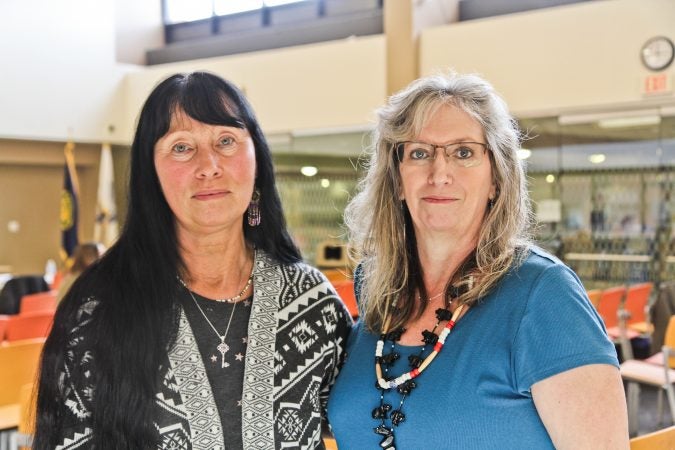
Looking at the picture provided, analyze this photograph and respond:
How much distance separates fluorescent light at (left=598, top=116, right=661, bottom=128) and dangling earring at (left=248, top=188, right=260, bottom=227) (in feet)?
20.8

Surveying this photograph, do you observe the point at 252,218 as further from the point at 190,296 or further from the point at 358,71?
the point at 358,71

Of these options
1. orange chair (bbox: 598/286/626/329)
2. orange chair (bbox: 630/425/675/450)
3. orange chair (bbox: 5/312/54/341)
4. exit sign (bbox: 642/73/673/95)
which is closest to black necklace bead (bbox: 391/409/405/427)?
orange chair (bbox: 630/425/675/450)

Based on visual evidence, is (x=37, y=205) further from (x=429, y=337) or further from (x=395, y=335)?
(x=429, y=337)

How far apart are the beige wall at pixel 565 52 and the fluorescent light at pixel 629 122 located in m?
0.15

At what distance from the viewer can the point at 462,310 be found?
174cm

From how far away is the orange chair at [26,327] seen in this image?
5.41 metres

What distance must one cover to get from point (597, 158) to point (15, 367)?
5968mm

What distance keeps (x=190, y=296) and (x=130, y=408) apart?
30 cm

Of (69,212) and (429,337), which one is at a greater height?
(429,337)

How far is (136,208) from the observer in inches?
71.2

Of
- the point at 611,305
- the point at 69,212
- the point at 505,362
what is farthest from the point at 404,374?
the point at 69,212

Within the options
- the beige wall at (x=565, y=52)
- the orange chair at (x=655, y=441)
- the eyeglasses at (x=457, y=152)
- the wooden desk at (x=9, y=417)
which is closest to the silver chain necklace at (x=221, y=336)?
the eyeglasses at (x=457, y=152)

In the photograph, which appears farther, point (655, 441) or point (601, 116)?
point (601, 116)

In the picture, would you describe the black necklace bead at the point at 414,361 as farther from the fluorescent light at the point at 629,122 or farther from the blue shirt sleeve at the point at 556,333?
the fluorescent light at the point at 629,122
